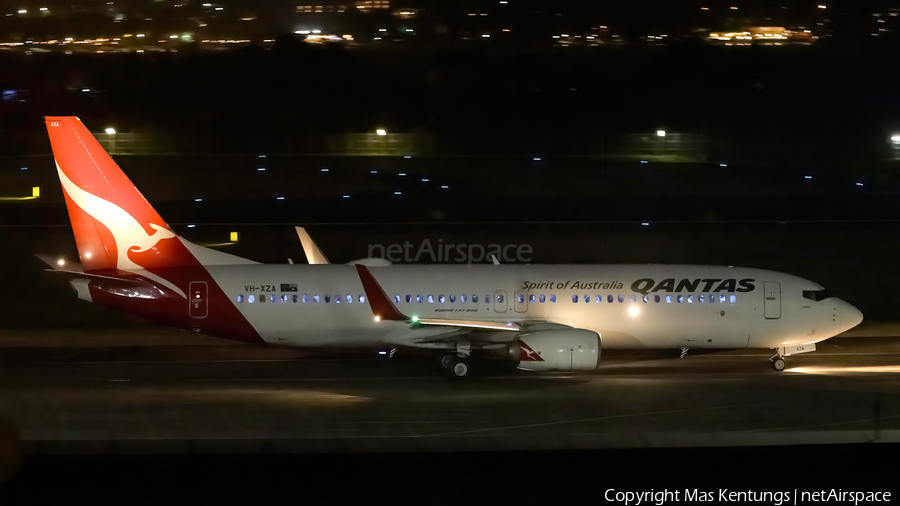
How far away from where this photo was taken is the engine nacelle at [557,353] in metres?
24.2

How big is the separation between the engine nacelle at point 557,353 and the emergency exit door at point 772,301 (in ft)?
19.3

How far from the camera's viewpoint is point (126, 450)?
14.2 m

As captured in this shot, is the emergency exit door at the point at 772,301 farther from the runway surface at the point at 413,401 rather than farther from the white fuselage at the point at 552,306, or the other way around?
the runway surface at the point at 413,401

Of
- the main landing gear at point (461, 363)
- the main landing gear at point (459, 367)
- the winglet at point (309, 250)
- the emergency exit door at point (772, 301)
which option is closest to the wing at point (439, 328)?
the main landing gear at point (461, 363)

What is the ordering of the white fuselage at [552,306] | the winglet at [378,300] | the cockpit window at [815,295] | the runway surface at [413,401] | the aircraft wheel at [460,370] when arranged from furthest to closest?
the cockpit window at [815,295] < the white fuselage at [552,306] < the winglet at [378,300] < the aircraft wheel at [460,370] < the runway surface at [413,401]

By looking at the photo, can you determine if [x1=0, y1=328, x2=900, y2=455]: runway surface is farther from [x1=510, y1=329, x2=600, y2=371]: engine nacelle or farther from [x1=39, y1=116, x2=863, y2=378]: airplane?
[x1=39, y1=116, x2=863, y2=378]: airplane

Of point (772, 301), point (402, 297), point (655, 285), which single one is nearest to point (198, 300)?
point (402, 297)

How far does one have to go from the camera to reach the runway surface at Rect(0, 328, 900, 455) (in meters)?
16.3

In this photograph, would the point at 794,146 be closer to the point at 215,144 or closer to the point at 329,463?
the point at 215,144

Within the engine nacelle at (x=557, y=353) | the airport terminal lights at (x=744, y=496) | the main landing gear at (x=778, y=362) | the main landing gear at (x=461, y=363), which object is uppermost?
the airport terminal lights at (x=744, y=496)

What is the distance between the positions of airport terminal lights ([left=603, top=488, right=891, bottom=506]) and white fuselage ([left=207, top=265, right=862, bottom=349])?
15.0 metres

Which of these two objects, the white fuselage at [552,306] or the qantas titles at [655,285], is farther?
the qantas titles at [655,285]

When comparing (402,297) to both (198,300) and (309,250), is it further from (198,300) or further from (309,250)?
(198,300)

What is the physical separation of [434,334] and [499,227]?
11131 mm
